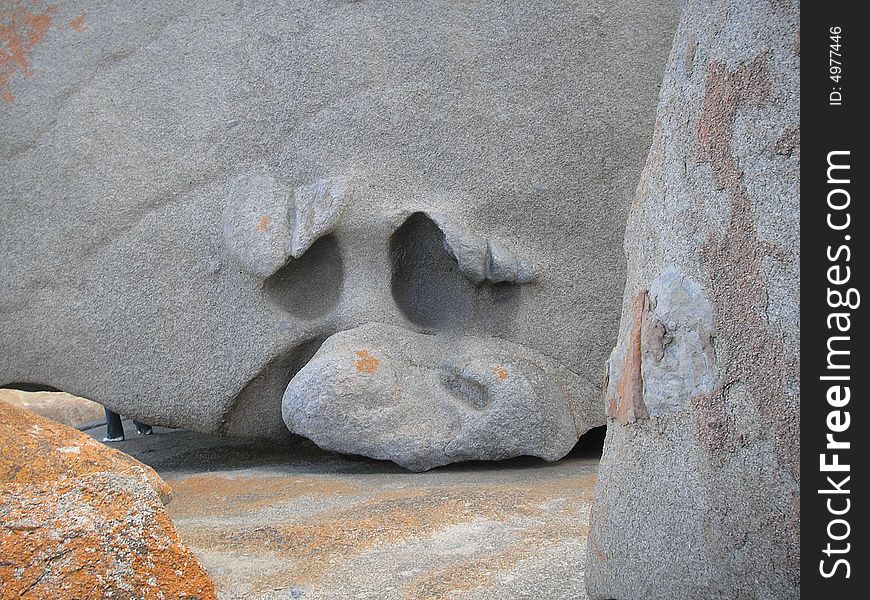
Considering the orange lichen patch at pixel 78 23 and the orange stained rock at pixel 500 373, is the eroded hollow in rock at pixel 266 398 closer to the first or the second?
the orange stained rock at pixel 500 373

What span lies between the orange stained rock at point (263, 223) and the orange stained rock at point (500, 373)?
652 mm

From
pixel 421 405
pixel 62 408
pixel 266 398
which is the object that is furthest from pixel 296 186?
pixel 62 408

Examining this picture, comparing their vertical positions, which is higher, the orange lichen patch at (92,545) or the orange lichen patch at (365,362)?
the orange lichen patch at (365,362)

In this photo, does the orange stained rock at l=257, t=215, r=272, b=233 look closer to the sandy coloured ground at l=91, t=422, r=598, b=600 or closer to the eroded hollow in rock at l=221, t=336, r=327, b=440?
the eroded hollow in rock at l=221, t=336, r=327, b=440

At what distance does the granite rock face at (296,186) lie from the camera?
2.33 m

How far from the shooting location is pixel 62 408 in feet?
13.3

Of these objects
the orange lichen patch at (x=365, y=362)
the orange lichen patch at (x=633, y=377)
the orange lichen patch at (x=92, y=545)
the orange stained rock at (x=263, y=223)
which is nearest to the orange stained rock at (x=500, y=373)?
the orange lichen patch at (x=365, y=362)

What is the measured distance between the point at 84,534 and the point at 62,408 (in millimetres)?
3291

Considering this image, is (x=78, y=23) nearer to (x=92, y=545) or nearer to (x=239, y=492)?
(x=239, y=492)

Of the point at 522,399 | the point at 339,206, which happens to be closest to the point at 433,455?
the point at 522,399

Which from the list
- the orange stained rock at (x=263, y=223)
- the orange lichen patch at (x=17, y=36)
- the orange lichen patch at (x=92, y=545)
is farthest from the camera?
→ the orange lichen patch at (x=17, y=36)

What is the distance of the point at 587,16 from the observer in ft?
8.27

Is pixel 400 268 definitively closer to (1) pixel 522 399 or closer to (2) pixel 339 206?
(2) pixel 339 206
